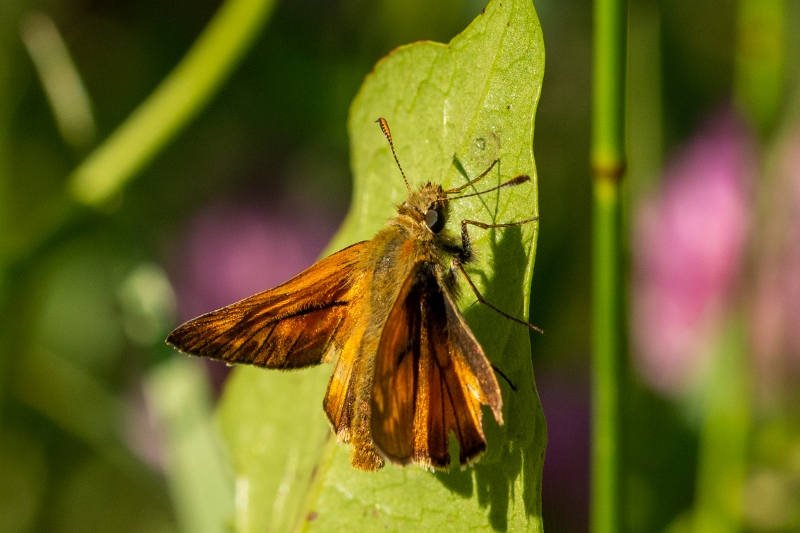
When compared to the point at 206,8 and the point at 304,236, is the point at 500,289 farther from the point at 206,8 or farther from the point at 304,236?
the point at 206,8

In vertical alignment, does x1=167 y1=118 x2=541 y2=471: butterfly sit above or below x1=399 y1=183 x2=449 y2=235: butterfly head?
below

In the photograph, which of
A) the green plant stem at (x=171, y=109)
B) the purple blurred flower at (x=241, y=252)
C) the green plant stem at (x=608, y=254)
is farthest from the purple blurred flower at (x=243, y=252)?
the green plant stem at (x=608, y=254)

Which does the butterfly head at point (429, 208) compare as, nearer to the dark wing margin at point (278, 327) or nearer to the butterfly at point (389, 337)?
the butterfly at point (389, 337)

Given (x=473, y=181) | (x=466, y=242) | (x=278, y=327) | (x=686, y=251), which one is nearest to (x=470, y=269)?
(x=466, y=242)

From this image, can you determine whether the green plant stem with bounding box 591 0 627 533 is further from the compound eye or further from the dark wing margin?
the dark wing margin

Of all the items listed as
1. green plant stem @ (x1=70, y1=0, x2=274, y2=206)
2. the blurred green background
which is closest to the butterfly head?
the blurred green background

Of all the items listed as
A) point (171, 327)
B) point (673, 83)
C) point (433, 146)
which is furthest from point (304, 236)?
point (433, 146)

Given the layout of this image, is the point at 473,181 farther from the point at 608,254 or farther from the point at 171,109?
the point at 171,109
